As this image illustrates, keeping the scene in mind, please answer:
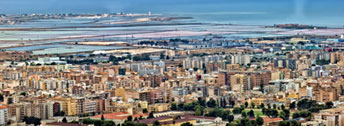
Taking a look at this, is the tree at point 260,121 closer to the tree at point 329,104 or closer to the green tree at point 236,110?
the green tree at point 236,110

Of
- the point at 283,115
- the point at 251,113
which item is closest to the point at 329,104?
the point at 283,115

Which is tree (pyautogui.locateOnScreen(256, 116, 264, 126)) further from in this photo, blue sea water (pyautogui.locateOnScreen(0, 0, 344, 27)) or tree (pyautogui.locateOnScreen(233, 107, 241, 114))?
blue sea water (pyautogui.locateOnScreen(0, 0, 344, 27))

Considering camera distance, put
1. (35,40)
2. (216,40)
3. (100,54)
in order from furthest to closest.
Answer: (35,40) → (216,40) → (100,54)

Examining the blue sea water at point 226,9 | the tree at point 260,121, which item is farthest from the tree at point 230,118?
the blue sea water at point 226,9

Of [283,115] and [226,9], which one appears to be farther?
[226,9]

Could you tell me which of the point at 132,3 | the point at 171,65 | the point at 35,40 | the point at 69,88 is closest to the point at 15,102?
the point at 69,88

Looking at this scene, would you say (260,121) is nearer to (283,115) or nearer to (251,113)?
(283,115)

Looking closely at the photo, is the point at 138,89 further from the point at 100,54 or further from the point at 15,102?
the point at 100,54

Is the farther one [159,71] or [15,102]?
[159,71]

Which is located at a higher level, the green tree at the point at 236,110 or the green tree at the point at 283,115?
the green tree at the point at 236,110
